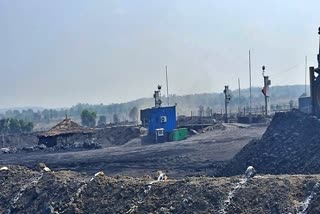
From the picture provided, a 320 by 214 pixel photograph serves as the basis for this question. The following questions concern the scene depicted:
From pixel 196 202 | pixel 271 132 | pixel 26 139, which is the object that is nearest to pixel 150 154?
pixel 271 132

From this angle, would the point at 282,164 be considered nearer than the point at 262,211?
No

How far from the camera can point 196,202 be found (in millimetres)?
14750

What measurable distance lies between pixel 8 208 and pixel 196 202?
6.00 m

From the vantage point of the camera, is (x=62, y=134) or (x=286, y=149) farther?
(x=62, y=134)

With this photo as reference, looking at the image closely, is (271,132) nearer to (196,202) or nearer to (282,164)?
(282,164)

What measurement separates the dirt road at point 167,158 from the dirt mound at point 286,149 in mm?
2556

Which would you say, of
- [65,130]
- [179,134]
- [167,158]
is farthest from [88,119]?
[167,158]

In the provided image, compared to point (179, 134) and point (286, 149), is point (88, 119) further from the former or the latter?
point (286, 149)

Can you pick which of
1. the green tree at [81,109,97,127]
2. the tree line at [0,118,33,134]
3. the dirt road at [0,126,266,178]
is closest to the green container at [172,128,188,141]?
the dirt road at [0,126,266,178]

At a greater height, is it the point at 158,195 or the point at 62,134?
the point at 62,134

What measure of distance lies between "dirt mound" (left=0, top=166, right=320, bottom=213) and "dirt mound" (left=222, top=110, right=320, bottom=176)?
205 inches

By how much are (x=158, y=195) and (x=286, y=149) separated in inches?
310

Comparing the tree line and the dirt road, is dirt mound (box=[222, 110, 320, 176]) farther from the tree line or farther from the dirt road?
the tree line

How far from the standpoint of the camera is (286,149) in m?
22.1
